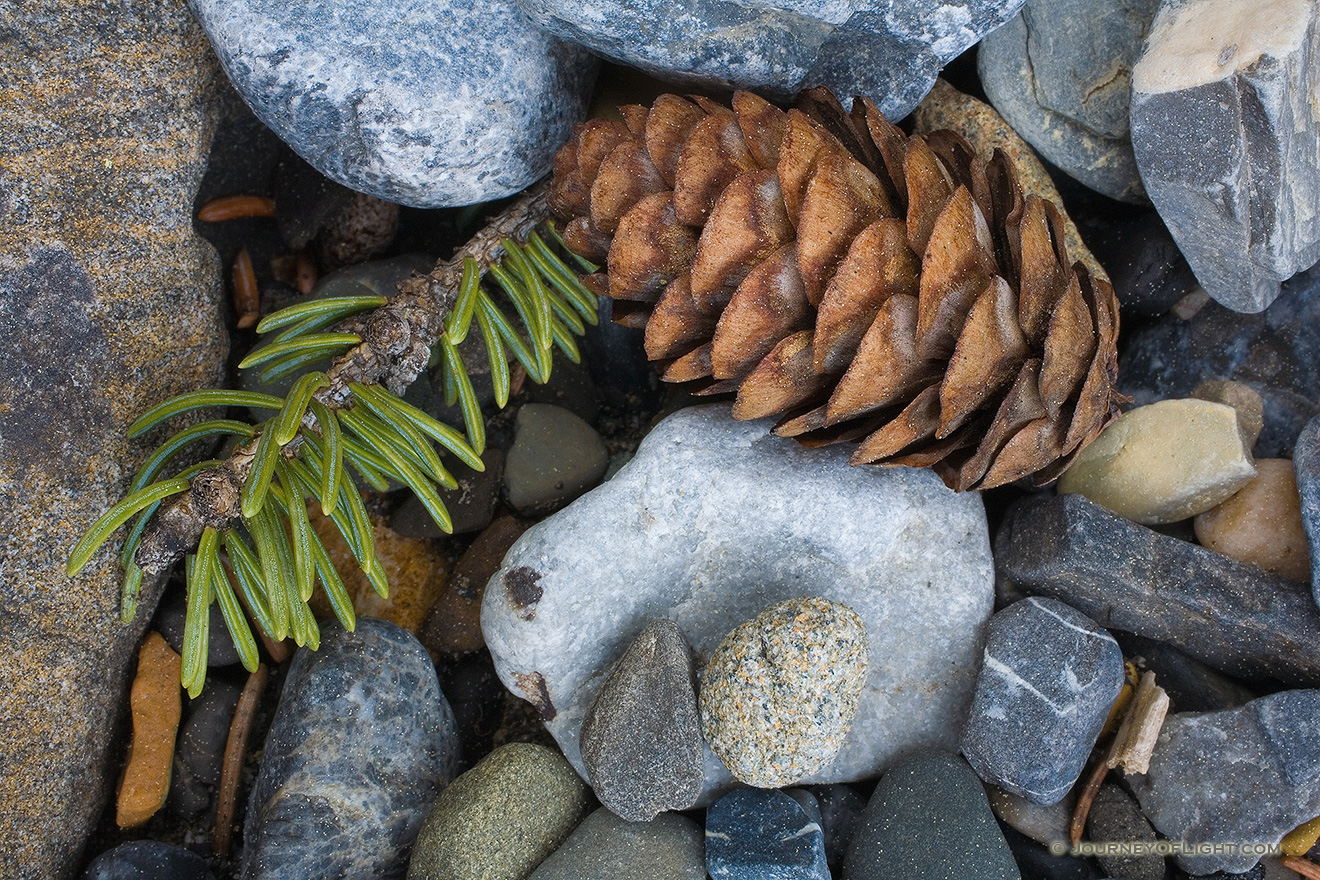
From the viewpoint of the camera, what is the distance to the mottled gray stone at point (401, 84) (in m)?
1.46

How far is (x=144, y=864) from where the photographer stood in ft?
5.25

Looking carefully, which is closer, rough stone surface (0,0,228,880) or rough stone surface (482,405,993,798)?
rough stone surface (0,0,228,880)

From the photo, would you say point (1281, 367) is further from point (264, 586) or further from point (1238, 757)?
point (264, 586)

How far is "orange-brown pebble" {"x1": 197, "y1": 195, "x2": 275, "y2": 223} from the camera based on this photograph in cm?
195

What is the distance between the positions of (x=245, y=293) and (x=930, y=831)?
170 centimetres

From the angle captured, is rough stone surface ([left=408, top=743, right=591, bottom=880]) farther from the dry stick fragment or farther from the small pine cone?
the small pine cone

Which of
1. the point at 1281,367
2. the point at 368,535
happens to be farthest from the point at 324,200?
the point at 1281,367

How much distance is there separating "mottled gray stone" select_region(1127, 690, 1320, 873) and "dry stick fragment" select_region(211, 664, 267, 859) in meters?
1.65

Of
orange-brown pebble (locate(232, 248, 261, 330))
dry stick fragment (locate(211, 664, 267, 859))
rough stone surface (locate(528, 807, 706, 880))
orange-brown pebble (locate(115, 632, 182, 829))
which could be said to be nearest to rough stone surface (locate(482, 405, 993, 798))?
rough stone surface (locate(528, 807, 706, 880))

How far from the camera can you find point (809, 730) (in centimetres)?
145

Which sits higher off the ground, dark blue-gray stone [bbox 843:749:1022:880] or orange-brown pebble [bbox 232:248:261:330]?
dark blue-gray stone [bbox 843:749:1022:880]

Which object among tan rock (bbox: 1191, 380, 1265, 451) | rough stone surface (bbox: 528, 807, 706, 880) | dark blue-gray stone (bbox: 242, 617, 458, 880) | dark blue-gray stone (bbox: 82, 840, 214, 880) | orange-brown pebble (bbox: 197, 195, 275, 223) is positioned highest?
tan rock (bbox: 1191, 380, 1265, 451)

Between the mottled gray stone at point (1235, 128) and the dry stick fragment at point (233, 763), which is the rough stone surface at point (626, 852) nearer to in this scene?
the dry stick fragment at point (233, 763)

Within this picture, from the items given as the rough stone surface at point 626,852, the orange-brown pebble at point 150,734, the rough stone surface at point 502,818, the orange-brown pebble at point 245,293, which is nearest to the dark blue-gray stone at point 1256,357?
the rough stone surface at point 626,852
